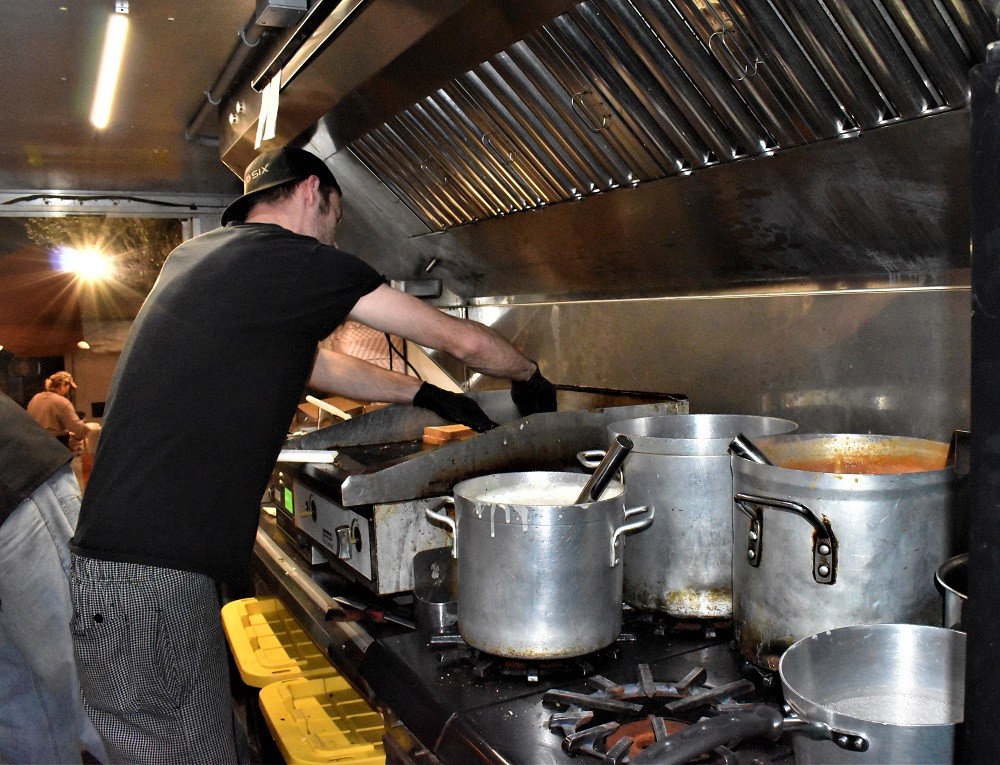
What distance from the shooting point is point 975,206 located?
616 mm

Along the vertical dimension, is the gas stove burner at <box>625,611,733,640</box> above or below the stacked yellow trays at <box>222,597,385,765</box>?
above

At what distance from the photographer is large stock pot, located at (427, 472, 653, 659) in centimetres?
125

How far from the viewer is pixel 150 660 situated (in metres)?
1.62

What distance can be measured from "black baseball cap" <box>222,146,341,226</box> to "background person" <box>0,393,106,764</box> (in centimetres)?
109

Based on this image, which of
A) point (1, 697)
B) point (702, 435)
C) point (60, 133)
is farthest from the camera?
point (60, 133)

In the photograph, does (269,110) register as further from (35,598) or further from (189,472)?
(35,598)

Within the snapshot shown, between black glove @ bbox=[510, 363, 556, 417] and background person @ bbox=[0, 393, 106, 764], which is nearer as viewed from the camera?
black glove @ bbox=[510, 363, 556, 417]

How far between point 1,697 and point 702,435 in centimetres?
232

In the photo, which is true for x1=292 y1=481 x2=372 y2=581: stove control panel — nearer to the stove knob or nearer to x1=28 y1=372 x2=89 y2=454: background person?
the stove knob

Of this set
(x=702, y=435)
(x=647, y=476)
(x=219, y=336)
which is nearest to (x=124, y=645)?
(x=219, y=336)

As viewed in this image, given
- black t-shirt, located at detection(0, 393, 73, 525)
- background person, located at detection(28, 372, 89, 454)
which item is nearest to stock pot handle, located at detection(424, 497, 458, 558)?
black t-shirt, located at detection(0, 393, 73, 525)

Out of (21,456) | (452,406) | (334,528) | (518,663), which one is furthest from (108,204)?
(518,663)

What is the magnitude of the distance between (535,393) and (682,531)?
0.85 meters

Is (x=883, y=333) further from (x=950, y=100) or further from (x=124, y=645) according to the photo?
(x=124, y=645)
